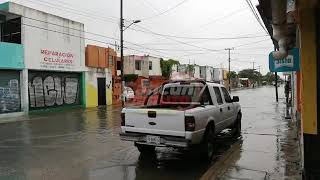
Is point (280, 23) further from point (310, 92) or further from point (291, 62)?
point (291, 62)

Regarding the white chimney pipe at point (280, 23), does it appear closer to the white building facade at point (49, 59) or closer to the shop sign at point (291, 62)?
the shop sign at point (291, 62)

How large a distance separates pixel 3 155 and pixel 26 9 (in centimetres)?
1807

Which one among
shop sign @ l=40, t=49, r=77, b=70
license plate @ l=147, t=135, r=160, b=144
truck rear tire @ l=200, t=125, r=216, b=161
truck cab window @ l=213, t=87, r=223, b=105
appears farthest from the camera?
shop sign @ l=40, t=49, r=77, b=70

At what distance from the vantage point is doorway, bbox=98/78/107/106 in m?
35.2

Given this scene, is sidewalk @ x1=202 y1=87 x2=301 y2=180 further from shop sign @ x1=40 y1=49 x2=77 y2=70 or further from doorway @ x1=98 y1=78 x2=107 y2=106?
doorway @ x1=98 y1=78 x2=107 y2=106

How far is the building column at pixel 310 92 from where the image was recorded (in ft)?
19.7

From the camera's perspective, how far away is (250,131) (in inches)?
573

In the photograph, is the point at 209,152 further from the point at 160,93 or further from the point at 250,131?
the point at 250,131

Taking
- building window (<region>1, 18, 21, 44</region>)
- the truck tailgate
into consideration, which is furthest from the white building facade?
the truck tailgate

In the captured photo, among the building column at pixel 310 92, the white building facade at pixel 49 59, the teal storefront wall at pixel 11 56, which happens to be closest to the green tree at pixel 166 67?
the white building facade at pixel 49 59

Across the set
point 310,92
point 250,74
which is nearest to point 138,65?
point 310,92

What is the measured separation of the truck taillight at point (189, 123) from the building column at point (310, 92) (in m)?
2.75

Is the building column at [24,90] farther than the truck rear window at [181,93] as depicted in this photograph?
Yes

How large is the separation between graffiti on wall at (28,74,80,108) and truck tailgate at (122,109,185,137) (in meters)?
19.2
